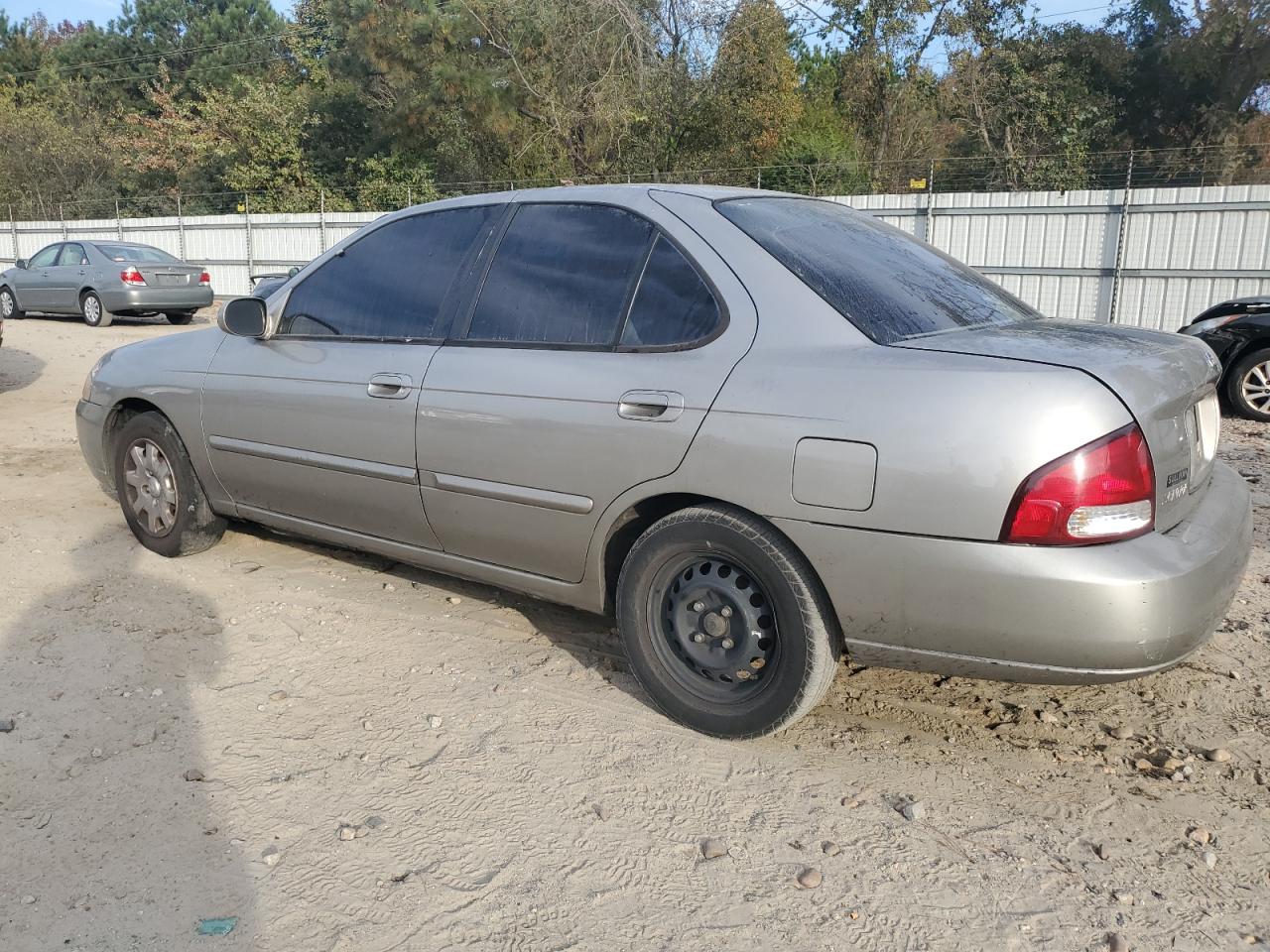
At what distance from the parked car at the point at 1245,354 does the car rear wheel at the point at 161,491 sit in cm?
794

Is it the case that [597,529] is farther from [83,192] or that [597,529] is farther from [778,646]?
[83,192]

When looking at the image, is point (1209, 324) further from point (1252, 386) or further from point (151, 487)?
point (151, 487)

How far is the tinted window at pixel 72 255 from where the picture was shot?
54.5 feet

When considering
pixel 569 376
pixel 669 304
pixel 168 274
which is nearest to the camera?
pixel 669 304

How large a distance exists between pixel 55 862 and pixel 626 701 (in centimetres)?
170

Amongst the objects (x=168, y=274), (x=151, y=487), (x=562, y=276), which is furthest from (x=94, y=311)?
(x=562, y=276)

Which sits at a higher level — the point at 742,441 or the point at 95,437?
the point at 742,441

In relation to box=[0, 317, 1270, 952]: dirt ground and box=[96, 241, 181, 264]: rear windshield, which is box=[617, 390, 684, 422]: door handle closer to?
box=[0, 317, 1270, 952]: dirt ground

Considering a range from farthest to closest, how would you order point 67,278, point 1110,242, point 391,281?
1. point 67,278
2. point 1110,242
3. point 391,281

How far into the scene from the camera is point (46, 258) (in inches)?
679

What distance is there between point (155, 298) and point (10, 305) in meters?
4.04

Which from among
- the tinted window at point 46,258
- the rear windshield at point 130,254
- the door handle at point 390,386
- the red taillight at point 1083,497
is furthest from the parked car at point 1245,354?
the tinted window at point 46,258

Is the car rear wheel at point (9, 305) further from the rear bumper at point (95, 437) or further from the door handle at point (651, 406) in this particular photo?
the door handle at point (651, 406)

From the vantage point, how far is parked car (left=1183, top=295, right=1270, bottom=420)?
8.42 m
